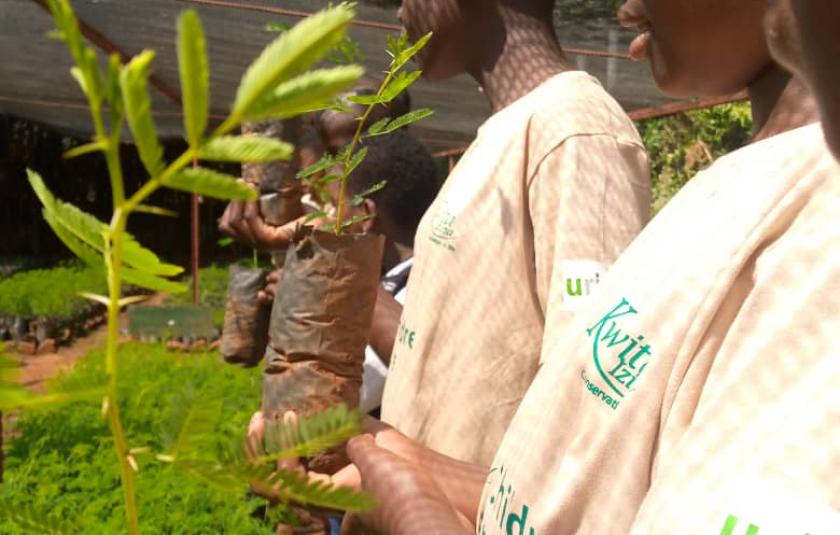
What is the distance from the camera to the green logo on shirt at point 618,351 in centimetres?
91

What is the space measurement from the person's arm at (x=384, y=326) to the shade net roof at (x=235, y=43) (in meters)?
1.40

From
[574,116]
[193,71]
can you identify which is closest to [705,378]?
[193,71]

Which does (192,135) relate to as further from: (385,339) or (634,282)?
(385,339)

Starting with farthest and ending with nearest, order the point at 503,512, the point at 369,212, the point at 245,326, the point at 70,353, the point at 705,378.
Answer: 1. the point at 70,353
2. the point at 245,326
3. the point at 369,212
4. the point at 503,512
5. the point at 705,378

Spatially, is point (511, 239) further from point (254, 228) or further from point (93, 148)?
point (254, 228)

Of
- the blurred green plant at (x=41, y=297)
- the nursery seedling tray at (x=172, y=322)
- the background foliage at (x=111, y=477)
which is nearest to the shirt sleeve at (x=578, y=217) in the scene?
the background foliage at (x=111, y=477)

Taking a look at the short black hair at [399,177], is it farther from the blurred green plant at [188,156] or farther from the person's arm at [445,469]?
the blurred green plant at [188,156]

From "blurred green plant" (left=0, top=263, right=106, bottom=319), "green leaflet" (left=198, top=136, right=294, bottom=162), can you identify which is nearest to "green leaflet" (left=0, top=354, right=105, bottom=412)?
"green leaflet" (left=198, top=136, right=294, bottom=162)

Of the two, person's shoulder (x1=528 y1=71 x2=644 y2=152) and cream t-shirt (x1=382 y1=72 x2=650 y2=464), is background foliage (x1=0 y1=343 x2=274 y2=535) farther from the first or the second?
person's shoulder (x1=528 y1=71 x2=644 y2=152)

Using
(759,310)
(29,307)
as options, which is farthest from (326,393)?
(29,307)

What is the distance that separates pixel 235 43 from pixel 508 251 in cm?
465

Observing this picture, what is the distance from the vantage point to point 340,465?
69.4 inches

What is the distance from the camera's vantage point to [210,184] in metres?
0.39

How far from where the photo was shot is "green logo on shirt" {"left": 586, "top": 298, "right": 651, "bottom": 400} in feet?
2.99
